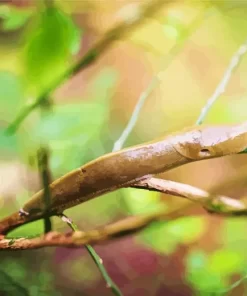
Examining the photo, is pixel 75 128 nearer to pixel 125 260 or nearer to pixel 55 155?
pixel 55 155

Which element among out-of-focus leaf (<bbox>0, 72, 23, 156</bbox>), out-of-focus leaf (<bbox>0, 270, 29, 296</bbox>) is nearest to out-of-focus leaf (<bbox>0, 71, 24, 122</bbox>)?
out-of-focus leaf (<bbox>0, 72, 23, 156</bbox>)

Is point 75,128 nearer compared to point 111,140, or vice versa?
point 75,128

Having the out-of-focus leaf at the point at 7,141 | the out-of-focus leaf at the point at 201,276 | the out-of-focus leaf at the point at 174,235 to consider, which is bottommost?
the out-of-focus leaf at the point at 201,276

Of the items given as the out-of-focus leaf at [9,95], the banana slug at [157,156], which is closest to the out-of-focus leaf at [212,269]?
the banana slug at [157,156]

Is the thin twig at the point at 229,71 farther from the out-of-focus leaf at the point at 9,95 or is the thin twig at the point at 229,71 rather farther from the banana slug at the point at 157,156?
the out-of-focus leaf at the point at 9,95

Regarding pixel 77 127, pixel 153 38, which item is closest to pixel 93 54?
pixel 77 127

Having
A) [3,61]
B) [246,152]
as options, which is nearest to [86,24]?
[3,61]
